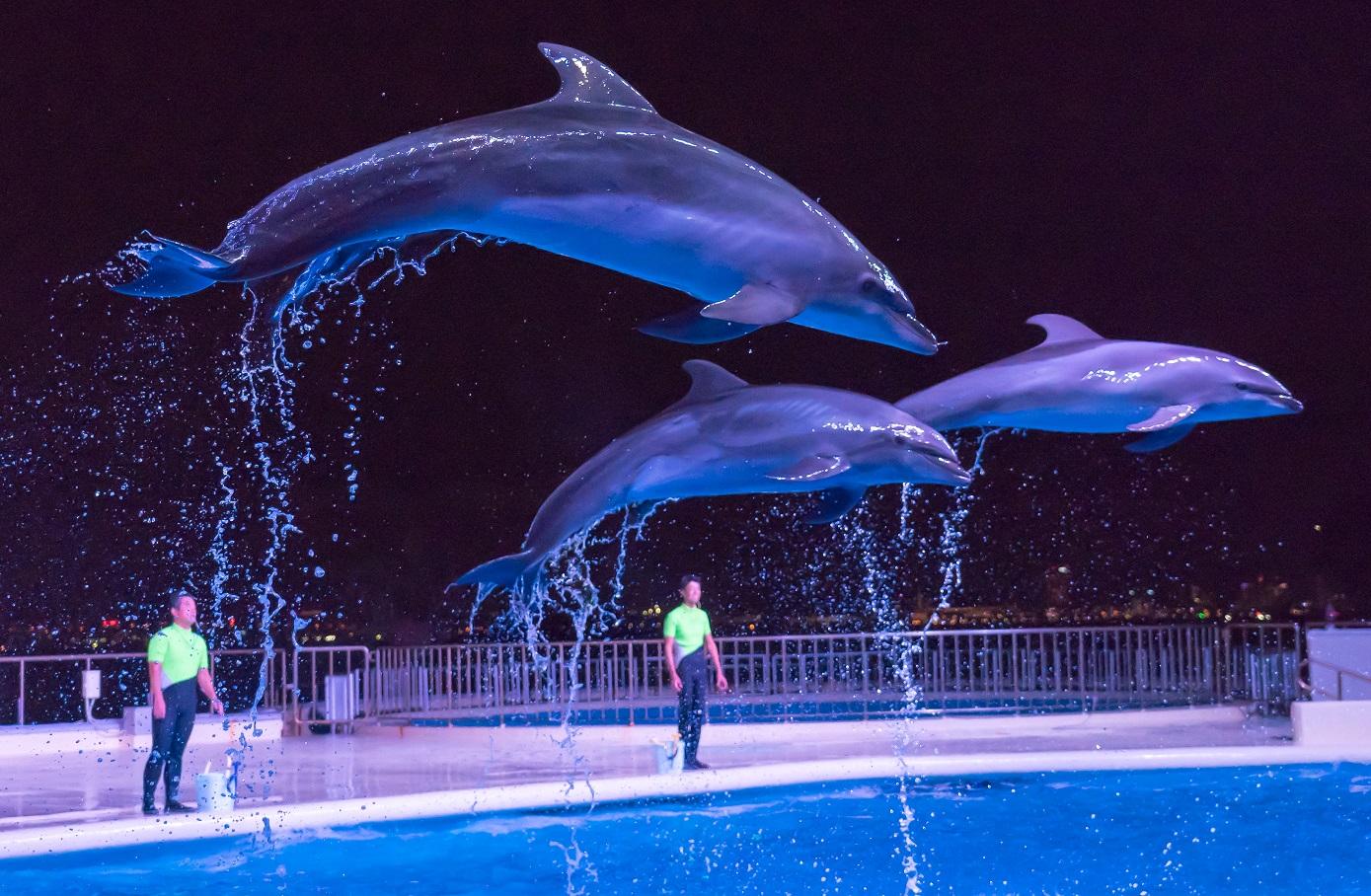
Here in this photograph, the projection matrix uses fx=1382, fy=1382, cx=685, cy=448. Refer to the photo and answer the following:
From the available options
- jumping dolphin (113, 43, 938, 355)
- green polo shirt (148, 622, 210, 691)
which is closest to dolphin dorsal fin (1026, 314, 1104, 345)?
jumping dolphin (113, 43, 938, 355)

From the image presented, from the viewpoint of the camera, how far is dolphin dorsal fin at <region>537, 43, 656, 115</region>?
14.1 ft

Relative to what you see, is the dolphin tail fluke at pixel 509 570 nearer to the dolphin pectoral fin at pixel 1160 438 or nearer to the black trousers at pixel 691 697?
the dolphin pectoral fin at pixel 1160 438

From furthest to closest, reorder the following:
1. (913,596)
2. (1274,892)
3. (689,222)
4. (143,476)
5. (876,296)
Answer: (913,596) < (143,476) < (1274,892) < (876,296) < (689,222)

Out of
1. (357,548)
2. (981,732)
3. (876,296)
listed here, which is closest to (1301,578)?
(981,732)

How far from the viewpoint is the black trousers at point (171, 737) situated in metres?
8.41

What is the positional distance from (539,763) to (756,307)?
774cm

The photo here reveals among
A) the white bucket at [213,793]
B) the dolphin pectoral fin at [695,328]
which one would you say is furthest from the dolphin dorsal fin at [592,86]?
the white bucket at [213,793]

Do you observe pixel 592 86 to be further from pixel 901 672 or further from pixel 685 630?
pixel 901 672

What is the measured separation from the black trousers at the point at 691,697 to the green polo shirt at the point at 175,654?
3.32 meters

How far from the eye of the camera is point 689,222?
3.81m

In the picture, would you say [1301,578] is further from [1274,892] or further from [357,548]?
[1274,892]

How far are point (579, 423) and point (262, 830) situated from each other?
14.6 metres

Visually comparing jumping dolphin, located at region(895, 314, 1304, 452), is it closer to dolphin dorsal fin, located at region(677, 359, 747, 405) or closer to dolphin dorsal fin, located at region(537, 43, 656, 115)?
dolphin dorsal fin, located at region(677, 359, 747, 405)

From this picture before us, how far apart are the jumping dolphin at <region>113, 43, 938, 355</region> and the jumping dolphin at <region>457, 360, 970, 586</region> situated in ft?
3.78
